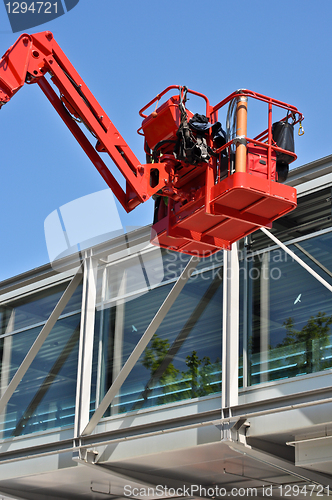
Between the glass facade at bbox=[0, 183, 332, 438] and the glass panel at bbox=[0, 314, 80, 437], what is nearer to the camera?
the glass facade at bbox=[0, 183, 332, 438]

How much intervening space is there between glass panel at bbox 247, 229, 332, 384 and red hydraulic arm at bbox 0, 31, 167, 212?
3.60m

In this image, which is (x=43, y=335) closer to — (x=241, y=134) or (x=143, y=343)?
(x=143, y=343)

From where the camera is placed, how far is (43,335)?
17328 mm

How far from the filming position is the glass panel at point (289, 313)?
12.9 meters

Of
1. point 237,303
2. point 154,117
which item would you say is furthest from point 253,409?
point 154,117

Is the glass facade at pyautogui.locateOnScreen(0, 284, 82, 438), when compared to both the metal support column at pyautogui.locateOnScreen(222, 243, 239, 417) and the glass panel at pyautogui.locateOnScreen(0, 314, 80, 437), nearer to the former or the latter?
the glass panel at pyautogui.locateOnScreen(0, 314, 80, 437)

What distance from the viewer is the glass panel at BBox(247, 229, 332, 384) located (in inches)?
508

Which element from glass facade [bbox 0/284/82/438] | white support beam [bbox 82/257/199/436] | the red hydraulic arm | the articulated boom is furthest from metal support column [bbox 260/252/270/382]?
glass facade [bbox 0/284/82/438]

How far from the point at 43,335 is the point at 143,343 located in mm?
3699

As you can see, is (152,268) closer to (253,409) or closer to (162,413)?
(162,413)

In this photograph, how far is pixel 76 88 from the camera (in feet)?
39.6

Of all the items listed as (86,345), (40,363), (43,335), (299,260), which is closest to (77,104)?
(299,260)

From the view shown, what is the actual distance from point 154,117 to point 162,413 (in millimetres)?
6581

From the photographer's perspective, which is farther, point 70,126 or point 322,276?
point 322,276
